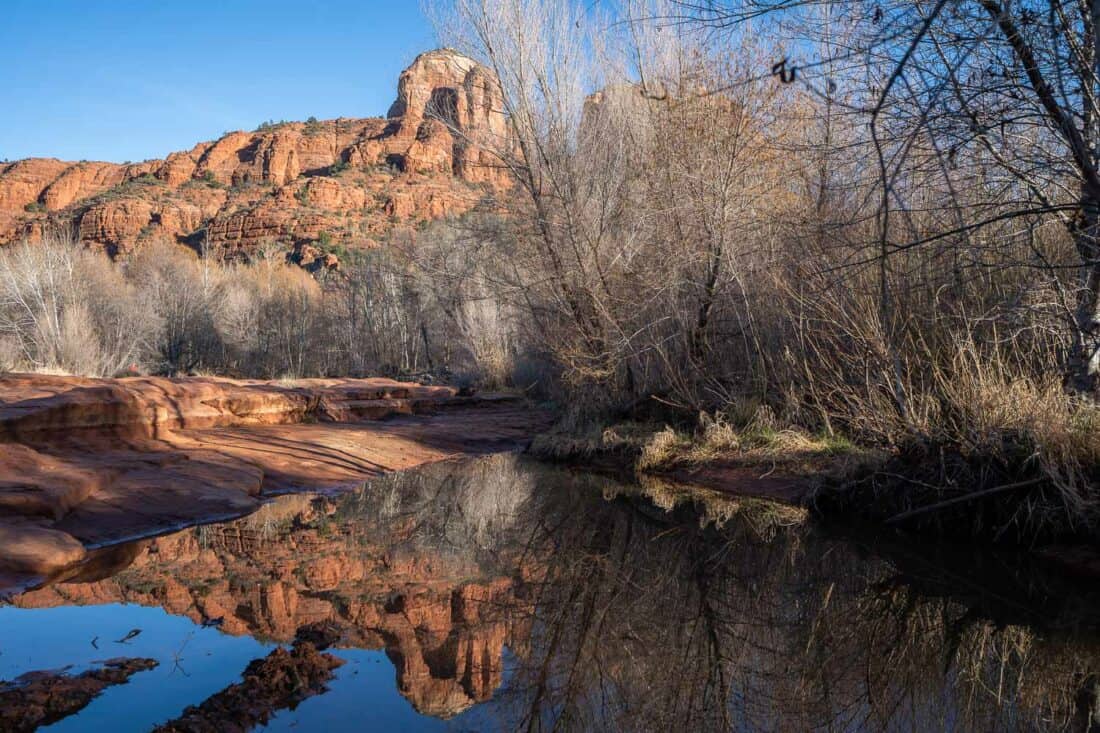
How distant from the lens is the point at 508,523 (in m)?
7.29

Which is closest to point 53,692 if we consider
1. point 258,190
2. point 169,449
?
point 169,449

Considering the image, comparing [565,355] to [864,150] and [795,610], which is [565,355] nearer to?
[864,150]

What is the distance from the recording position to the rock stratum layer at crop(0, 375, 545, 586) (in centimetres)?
626

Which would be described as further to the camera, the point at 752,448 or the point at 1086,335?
the point at 752,448

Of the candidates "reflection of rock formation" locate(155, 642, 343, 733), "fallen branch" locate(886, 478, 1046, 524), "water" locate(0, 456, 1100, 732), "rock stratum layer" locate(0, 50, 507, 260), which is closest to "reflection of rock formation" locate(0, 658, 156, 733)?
"water" locate(0, 456, 1100, 732)

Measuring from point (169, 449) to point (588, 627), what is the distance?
7331 millimetres

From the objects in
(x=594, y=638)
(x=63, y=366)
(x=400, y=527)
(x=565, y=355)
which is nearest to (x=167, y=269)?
Answer: (x=63, y=366)

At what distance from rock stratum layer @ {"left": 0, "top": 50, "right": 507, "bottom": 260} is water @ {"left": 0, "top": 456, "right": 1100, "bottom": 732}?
51691mm

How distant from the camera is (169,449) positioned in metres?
9.59

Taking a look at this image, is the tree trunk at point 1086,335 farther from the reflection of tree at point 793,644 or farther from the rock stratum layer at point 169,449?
the rock stratum layer at point 169,449

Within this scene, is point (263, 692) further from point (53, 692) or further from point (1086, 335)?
point (1086, 335)

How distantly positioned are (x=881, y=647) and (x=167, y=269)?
4919 centimetres

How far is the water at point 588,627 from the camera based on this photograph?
10.9ft

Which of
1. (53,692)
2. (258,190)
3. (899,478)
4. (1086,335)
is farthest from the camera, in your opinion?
(258,190)
